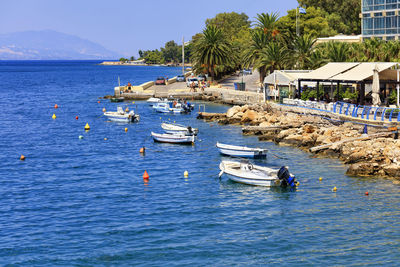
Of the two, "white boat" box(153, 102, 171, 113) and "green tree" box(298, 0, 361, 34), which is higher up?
"green tree" box(298, 0, 361, 34)

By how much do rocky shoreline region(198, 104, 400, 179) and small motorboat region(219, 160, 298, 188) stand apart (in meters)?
5.49

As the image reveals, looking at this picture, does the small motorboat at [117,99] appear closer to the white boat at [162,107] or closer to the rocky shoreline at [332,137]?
the white boat at [162,107]

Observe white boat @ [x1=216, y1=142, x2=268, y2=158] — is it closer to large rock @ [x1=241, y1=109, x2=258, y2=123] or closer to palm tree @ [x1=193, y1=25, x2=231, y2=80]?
large rock @ [x1=241, y1=109, x2=258, y2=123]

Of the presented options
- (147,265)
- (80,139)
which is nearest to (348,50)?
(80,139)

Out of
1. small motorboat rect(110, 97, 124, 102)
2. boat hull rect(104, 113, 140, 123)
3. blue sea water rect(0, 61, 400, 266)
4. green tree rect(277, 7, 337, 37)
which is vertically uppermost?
green tree rect(277, 7, 337, 37)

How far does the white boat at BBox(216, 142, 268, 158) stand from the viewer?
45.2 meters

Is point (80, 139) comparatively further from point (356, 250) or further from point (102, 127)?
point (356, 250)

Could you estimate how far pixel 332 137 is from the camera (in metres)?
45.5

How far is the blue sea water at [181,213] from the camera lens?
26719 mm

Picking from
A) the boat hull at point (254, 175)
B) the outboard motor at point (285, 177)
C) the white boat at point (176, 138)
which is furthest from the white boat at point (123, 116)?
the outboard motor at point (285, 177)

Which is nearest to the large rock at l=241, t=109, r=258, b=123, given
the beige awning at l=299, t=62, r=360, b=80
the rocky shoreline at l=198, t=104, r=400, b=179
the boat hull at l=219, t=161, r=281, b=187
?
the rocky shoreline at l=198, t=104, r=400, b=179

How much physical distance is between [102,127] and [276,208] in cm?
3943

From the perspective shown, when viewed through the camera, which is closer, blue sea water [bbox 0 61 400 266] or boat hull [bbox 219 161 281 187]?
blue sea water [bbox 0 61 400 266]

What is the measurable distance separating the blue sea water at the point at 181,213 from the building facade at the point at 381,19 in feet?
163
